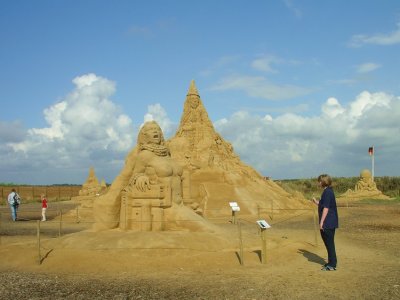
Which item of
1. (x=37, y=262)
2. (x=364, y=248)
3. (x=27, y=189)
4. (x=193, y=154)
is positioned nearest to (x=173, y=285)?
(x=37, y=262)

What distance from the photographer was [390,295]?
6.58m

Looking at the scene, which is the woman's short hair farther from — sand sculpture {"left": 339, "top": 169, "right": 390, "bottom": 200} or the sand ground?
sand sculpture {"left": 339, "top": 169, "right": 390, "bottom": 200}

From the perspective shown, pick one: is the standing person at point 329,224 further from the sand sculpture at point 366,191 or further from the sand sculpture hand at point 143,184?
the sand sculpture at point 366,191

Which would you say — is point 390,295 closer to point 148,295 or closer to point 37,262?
point 148,295

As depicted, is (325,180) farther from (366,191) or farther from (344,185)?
(344,185)

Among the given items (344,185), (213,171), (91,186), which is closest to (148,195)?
(213,171)

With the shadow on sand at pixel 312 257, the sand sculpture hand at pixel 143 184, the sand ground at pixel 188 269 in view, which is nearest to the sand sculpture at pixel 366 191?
the sand ground at pixel 188 269

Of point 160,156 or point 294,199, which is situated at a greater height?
point 160,156

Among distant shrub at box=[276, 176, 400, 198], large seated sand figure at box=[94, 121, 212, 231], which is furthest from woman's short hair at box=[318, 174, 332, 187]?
distant shrub at box=[276, 176, 400, 198]

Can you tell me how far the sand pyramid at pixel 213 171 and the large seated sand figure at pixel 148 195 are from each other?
31.4ft

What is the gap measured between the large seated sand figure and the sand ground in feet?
1.83

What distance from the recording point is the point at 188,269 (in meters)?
8.73

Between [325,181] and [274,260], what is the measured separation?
6.63ft

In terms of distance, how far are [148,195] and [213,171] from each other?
1348 centimetres
